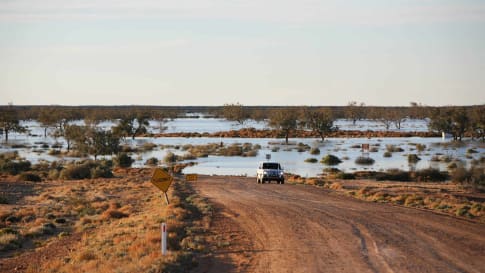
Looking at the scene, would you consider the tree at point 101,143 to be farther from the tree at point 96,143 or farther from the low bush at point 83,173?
the low bush at point 83,173

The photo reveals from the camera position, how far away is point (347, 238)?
1998cm

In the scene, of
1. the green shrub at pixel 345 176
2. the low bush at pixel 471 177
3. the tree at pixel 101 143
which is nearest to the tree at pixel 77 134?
the tree at pixel 101 143

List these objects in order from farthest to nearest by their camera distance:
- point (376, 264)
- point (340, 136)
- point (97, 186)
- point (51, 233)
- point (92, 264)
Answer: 1. point (340, 136)
2. point (97, 186)
3. point (51, 233)
4. point (92, 264)
5. point (376, 264)

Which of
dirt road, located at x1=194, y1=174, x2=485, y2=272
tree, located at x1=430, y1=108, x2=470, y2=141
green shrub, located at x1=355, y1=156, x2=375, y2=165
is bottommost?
green shrub, located at x1=355, y1=156, x2=375, y2=165

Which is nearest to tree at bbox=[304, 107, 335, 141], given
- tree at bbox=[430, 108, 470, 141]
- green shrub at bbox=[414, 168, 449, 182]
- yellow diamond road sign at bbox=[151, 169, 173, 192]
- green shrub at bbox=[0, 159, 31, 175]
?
tree at bbox=[430, 108, 470, 141]

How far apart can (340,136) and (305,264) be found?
12452cm

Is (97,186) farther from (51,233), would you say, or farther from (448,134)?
(448,134)

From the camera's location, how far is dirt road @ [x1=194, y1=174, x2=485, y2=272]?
16062mm

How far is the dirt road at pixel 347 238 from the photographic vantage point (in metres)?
16.1

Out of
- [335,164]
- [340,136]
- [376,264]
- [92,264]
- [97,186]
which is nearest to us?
[376,264]

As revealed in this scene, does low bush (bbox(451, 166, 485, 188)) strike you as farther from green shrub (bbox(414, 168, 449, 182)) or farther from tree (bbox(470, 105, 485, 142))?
tree (bbox(470, 105, 485, 142))

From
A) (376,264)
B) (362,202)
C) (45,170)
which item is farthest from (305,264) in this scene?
(45,170)

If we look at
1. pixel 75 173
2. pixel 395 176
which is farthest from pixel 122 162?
pixel 395 176

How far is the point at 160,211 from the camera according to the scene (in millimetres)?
27516
